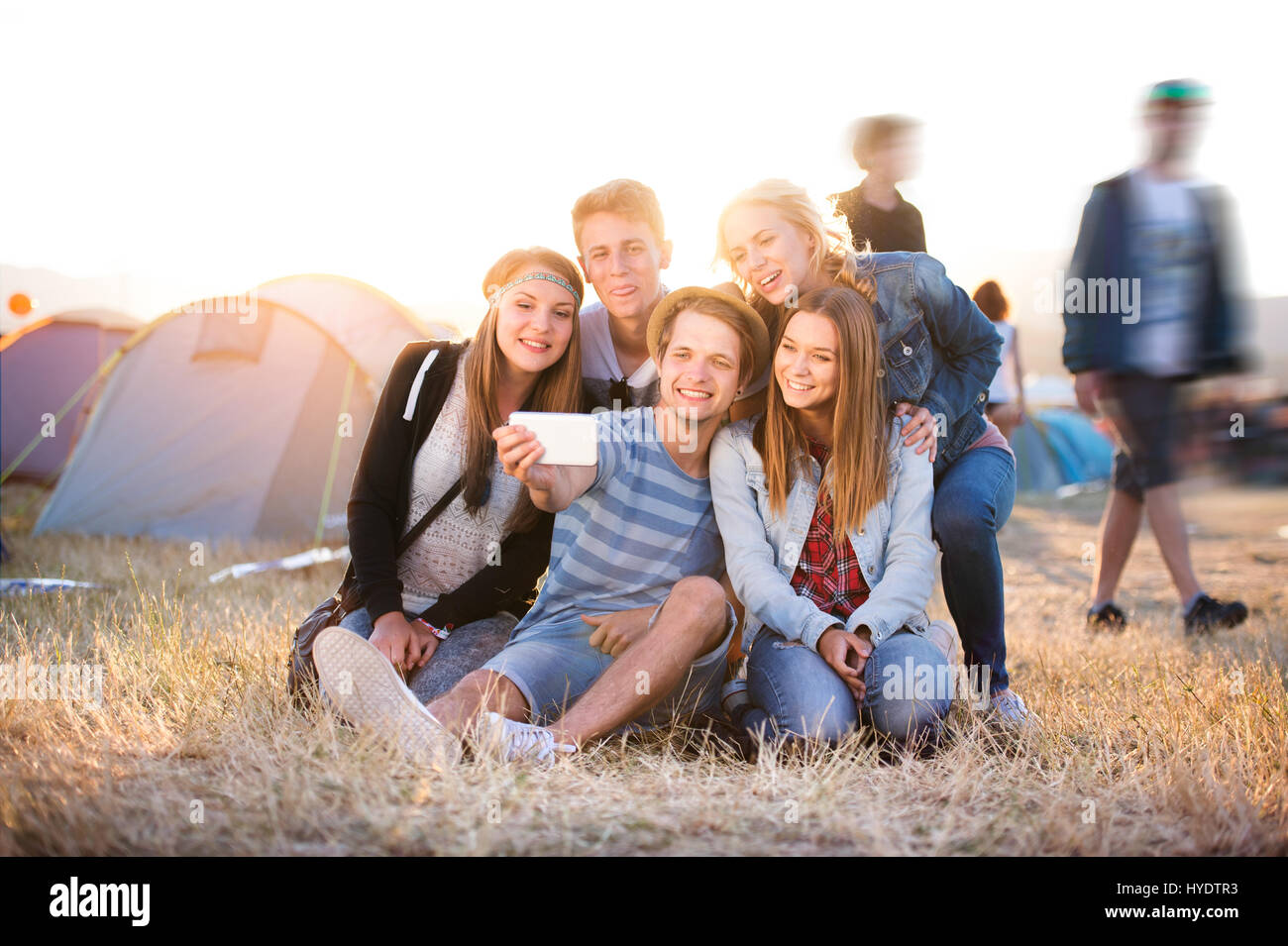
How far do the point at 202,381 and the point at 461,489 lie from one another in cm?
430

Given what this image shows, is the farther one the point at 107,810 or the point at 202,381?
the point at 202,381

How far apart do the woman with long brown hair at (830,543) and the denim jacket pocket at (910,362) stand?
83mm

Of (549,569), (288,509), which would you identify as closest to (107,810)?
(549,569)

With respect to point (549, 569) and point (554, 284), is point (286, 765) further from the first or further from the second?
point (554, 284)

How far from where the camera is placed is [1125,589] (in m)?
6.07

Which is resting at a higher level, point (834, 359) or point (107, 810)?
point (834, 359)

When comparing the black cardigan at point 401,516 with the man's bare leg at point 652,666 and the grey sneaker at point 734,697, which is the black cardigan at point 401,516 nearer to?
the man's bare leg at point 652,666

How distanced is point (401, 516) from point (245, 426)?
155 inches

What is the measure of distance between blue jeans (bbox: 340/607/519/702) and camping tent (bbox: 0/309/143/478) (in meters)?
5.92

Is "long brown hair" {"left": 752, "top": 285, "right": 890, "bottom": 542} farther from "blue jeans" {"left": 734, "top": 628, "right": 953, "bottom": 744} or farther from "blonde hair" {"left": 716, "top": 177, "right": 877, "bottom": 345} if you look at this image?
"blue jeans" {"left": 734, "top": 628, "right": 953, "bottom": 744}

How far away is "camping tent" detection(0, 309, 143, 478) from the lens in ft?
25.5

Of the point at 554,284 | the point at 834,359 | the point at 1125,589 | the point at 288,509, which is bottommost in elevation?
the point at 1125,589

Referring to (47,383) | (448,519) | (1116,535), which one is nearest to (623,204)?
(448,519)

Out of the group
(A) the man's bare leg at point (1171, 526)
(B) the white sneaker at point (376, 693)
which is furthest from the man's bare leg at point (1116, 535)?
(B) the white sneaker at point (376, 693)
